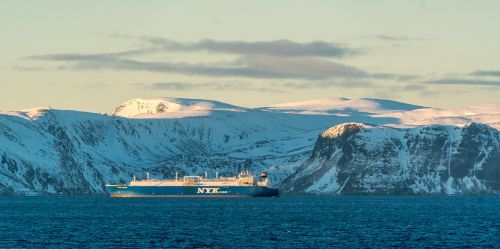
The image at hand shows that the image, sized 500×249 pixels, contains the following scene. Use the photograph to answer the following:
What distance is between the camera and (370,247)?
19388 centimetres

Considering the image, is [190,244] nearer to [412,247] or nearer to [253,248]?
[253,248]

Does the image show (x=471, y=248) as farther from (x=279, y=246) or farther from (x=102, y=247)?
(x=102, y=247)

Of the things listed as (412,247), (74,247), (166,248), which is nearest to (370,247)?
(412,247)

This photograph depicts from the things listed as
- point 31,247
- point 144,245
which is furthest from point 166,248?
point 31,247

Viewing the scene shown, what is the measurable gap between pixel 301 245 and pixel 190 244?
18.1 metres

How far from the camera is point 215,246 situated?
196125mm

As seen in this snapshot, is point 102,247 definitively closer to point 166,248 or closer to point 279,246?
point 166,248

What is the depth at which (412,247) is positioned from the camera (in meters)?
194

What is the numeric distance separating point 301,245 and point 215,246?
46.1 feet

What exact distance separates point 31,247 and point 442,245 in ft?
217

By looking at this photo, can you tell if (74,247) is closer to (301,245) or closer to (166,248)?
(166,248)

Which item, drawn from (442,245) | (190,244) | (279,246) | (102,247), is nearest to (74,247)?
(102,247)

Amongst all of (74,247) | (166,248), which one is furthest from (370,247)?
(74,247)

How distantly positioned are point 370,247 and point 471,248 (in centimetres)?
1599
